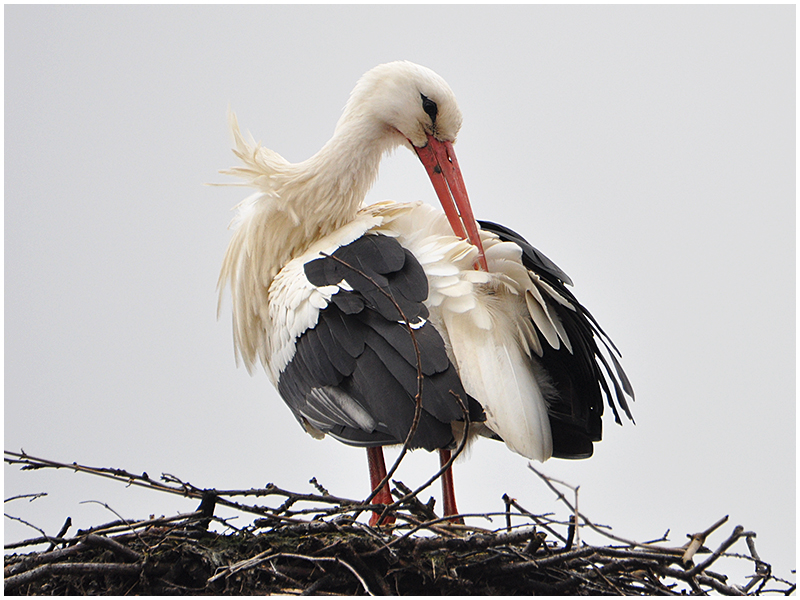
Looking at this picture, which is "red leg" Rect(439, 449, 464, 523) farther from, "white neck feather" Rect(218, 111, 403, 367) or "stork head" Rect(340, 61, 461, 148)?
"stork head" Rect(340, 61, 461, 148)

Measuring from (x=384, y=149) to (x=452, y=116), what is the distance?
203mm

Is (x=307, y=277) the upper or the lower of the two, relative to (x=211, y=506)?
upper

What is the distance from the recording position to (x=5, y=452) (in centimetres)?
138

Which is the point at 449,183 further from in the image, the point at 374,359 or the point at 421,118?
the point at 374,359

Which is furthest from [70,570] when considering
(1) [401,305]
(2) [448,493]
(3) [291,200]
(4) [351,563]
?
(3) [291,200]

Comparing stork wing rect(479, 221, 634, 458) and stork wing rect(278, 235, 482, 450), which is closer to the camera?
stork wing rect(278, 235, 482, 450)

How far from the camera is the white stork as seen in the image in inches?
57.7

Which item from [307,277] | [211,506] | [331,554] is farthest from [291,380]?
[331,554]

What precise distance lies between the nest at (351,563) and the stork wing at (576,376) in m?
0.34

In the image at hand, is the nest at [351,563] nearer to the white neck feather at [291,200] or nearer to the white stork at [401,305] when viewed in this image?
the white stork at [401,305]

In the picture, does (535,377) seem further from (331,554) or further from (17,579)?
(17,579)

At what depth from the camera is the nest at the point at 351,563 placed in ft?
3.92

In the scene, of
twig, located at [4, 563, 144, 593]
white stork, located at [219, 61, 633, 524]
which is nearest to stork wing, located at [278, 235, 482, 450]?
white stork, located at [219, 61, 633, 524]

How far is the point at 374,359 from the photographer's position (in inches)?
59.8
